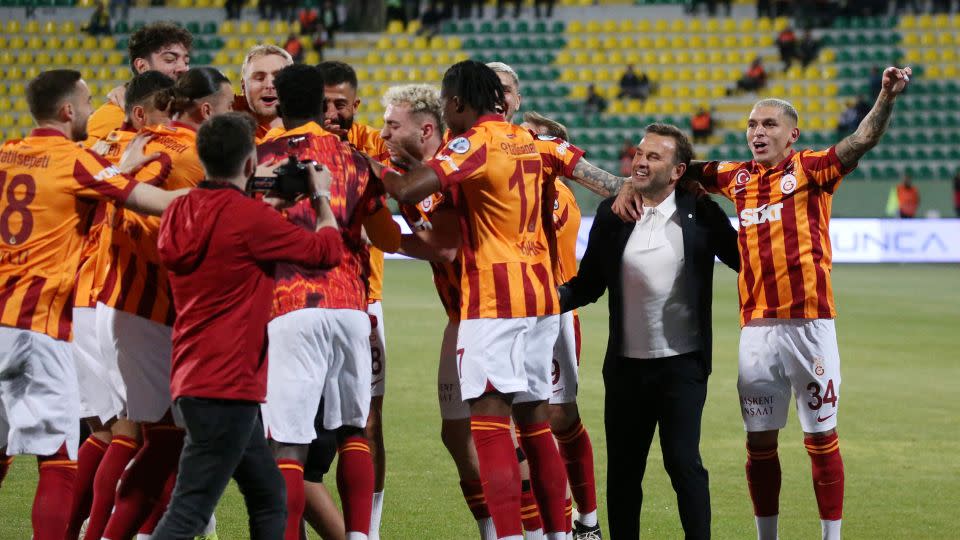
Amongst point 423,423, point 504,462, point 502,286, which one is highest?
point 502,286

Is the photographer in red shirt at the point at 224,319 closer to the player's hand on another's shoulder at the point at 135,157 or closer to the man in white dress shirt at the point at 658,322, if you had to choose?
the player's hand on another's shoulder at the point at 135,157

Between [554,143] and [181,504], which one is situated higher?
[554,143]

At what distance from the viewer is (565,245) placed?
6445 mm

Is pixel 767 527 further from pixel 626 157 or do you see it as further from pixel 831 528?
pixel 626 157

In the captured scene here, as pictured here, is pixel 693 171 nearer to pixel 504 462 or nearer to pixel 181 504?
pixel 504 462

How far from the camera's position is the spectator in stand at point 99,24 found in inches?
1185

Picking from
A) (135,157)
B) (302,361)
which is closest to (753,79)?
(135,157)

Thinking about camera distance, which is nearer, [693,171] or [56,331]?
[56,331]

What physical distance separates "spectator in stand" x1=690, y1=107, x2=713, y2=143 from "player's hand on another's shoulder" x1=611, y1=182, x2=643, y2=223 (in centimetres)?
2317

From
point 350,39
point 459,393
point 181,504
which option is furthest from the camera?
point 350,39

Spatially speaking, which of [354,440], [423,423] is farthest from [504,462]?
[423,423]

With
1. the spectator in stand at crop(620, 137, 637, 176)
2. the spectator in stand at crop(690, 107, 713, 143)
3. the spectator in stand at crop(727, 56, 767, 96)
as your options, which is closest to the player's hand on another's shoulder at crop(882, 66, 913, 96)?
the spectator in stand at crop(620, 137, 637, 176)

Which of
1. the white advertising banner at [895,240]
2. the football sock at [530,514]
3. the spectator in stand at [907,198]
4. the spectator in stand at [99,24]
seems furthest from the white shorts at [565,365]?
the spectator in stand at [99,24]

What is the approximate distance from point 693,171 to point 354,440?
2.07 metres
